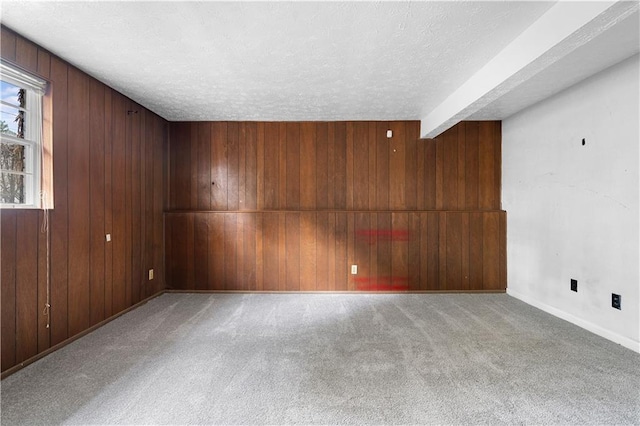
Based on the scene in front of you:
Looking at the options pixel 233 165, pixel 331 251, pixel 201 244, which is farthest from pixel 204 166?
pixel 331 251

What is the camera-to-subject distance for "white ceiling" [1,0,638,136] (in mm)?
1735

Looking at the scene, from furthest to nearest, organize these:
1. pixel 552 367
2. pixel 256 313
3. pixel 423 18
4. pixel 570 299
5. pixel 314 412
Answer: pixel 256 313
pixel 570 299
pixel 552 367
pixel 423 18
pixel 314 412

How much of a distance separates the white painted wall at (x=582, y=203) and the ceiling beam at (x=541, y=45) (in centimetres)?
105

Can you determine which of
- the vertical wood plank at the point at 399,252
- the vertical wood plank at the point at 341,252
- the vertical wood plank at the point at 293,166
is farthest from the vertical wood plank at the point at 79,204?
the vertical wood plank at the point at 399,252

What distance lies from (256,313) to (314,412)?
66.8 inches

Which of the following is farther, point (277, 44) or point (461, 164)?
point (461, 164)

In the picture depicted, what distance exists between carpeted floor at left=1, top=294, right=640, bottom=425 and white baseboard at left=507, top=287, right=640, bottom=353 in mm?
84

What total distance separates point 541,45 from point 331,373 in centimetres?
261

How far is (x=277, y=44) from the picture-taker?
208 cm

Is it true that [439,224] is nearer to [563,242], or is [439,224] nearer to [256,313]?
[563,242]

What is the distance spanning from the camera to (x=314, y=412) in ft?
5.20

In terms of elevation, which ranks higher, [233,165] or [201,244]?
[233,165]

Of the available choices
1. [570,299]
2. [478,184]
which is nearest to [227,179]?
[478,184]

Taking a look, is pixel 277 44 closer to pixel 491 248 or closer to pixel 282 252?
pixel 282 252
